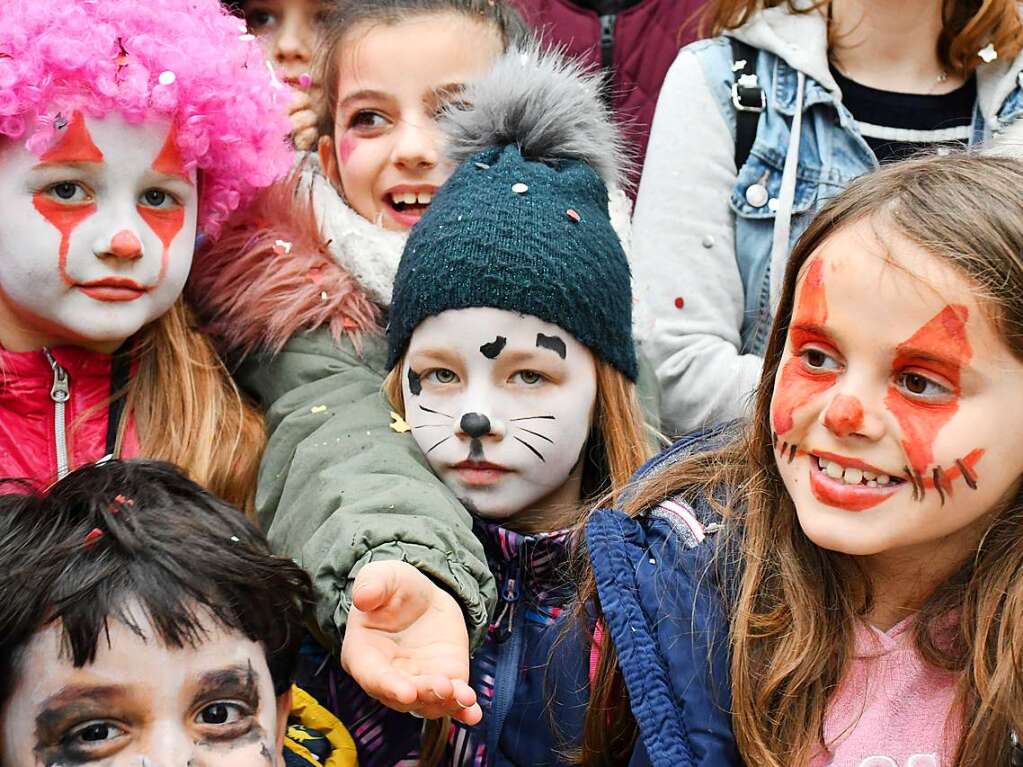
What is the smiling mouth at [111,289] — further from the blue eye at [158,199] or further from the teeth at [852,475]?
the teeth at [852,475]

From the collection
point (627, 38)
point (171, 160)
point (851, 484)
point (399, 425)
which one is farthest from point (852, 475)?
point (627, 38)

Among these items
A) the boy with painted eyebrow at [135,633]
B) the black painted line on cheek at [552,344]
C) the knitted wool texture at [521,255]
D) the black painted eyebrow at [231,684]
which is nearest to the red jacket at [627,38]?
the knitted wool texture at [521,255]

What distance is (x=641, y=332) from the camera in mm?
2953

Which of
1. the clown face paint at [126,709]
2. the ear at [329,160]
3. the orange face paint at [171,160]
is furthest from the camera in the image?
the ear at [329,160]

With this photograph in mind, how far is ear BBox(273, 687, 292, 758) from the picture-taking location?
2.04 meters

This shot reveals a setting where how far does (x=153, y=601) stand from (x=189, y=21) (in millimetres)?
1226

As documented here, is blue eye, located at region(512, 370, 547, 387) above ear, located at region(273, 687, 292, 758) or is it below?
above

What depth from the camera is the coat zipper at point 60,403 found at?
2.59m

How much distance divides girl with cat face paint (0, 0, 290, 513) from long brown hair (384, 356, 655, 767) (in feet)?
1.41

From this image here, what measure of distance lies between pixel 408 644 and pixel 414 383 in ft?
1.96

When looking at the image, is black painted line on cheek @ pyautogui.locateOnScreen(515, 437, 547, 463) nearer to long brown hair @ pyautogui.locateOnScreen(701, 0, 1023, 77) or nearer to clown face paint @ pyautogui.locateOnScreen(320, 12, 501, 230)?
clown face paint @ pyautogui.locateOnScreen(320, 12, 501, 230)

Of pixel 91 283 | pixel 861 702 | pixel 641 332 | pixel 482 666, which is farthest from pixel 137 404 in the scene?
pixel 861 702

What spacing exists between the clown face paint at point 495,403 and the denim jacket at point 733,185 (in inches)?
18.1

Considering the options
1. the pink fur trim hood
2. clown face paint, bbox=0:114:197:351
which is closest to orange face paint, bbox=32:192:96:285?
clown face paint, bbox=0:114:197:351
